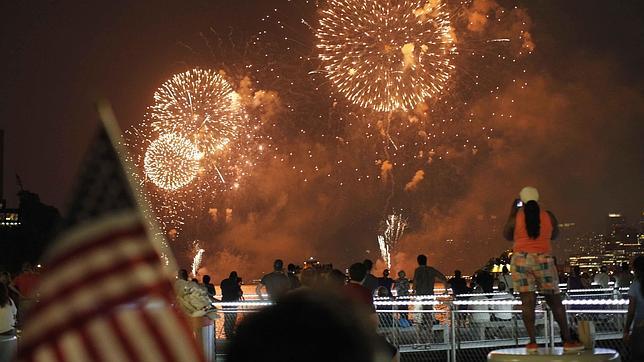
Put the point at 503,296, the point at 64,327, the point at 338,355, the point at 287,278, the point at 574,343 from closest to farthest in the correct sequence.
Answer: the point at 338,355
the point at 64,327
the point at 574,343
the point at 287,278
the point at 503,296

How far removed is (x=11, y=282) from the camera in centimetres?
1912

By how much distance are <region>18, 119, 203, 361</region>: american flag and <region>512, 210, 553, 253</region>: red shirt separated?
763 centimetres

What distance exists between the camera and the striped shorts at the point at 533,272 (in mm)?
10391

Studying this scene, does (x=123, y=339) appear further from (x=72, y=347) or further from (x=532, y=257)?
(x=532, y=257)

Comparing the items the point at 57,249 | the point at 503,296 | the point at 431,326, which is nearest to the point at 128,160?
the point at 57,249

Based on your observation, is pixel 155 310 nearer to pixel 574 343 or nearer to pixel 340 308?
pixel 340 308

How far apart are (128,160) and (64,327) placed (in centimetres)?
51

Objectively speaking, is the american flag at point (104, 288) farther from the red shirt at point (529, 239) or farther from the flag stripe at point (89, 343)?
the red shirt at point (529, 239)

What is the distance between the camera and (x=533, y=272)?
1044 cm

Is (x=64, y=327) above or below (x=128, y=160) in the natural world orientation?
below

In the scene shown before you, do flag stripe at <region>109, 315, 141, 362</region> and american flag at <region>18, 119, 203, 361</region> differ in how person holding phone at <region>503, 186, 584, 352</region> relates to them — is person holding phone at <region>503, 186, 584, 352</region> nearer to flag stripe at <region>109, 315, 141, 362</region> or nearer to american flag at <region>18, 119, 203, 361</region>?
american flag at <region>18, 119, 203, 361</region>

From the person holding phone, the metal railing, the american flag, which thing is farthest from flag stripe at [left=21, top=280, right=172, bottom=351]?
the metal railing

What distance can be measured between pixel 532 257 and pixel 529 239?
0.18 meters

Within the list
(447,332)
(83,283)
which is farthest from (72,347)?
(447,332)
